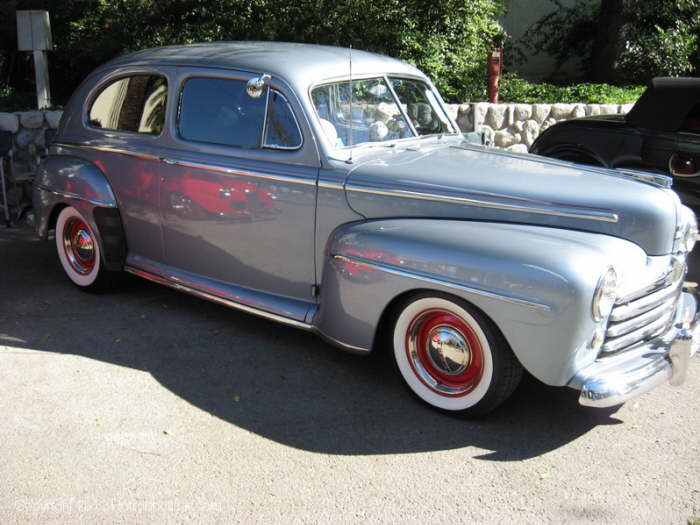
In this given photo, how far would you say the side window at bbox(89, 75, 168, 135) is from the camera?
16.5 ft

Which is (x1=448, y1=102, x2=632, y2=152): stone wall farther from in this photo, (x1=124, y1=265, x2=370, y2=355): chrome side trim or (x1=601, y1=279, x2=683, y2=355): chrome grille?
(x1=601, y1=279, x2=683, y2=355): chrome grille

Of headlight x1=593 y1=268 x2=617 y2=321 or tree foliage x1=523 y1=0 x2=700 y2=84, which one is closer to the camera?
headlight x1=593 y1=268 x2=617 y2=321

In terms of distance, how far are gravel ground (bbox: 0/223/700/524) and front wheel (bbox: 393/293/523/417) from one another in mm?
133

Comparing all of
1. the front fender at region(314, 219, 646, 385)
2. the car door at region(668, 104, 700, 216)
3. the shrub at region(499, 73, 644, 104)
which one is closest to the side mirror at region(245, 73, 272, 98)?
the front fender at region(314, 219, 646, 385)

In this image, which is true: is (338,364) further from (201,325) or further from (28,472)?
(28,472)

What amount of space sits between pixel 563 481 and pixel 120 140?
3639mm


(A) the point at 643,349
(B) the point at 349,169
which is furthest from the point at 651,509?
(B) the point at 349,169

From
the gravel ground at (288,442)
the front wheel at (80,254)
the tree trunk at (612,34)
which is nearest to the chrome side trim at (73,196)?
the front wheel at (80,254)

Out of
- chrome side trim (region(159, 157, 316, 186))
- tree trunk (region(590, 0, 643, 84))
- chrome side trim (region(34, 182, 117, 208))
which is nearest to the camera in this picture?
chrome side trim (region(159, 157, 316, 186))

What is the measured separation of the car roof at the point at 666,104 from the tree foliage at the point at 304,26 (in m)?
3.42

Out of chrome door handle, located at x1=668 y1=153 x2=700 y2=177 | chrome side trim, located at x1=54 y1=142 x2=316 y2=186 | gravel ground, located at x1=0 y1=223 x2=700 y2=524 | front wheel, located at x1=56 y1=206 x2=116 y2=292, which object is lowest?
gravel ground, located at x1=0 y1=223 x2=700 y2=524

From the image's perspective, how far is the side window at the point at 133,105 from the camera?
5035mm

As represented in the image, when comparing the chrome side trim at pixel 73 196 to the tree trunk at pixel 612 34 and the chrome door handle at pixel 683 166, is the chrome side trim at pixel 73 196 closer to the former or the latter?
the chrome door handle at pixel 683 166

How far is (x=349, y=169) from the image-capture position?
4207mm
